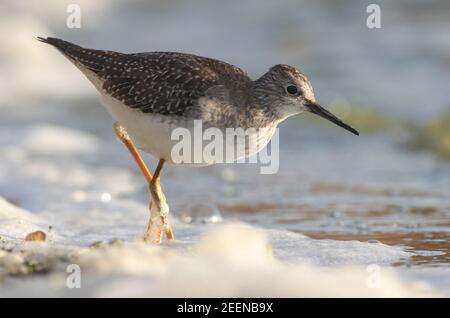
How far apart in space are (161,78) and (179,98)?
320 mm

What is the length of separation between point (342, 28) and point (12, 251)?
1283 cm

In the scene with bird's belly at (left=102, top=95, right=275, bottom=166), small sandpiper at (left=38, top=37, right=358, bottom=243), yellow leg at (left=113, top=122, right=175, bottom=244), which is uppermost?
small sandpiper at (left=38, top=37, right=358, bottom=243)

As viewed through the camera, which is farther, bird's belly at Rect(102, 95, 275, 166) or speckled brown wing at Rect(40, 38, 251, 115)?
speckled brown wing at Rect(40, 38, 251, 115)

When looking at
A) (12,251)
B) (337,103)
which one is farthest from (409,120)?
(12,251)

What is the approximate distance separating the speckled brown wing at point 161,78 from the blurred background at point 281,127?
1.17 meters

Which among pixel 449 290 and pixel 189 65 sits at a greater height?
pixel 189 65

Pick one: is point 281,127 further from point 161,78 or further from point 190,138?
point 190,138

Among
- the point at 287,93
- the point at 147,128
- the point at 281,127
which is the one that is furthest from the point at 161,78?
the point at 281,127

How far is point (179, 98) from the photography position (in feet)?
20.5

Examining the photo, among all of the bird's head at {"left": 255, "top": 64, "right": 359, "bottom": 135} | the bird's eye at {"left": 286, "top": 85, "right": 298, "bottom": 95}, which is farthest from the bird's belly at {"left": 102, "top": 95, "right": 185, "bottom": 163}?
the bird's eye at {"left": 286, "top": 85, "right": 298, "bottom": 95}

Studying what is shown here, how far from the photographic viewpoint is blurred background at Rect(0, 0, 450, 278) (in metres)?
7.70

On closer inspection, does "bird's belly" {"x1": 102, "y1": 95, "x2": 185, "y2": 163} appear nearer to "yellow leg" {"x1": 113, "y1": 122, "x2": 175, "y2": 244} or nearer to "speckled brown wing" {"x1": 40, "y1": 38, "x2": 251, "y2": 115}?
"speckled brown wing" {"x1": 40, "y1": 38, "x2": 251, "y2": 115}

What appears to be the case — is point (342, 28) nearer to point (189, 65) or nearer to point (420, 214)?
point (420, 214)

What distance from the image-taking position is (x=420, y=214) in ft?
25.1
